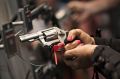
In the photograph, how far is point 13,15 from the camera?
1091mm

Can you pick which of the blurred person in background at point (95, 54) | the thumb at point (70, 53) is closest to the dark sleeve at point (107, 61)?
the blurred person in background at point (95, 54)

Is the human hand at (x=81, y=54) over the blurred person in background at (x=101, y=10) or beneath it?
beneath

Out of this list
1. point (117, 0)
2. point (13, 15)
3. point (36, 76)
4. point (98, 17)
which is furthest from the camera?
point (36, 76)

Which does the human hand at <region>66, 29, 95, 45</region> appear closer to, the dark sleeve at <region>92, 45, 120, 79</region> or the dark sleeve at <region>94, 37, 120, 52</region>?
the dark sleeve at <region>94, 37, 120, 52</region>

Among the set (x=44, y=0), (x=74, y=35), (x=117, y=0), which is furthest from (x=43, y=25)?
(x=117, y=0)

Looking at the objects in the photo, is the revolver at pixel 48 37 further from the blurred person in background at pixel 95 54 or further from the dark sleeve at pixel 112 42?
the dark sleeve at pixel 112 42

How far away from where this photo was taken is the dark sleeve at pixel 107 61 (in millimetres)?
763

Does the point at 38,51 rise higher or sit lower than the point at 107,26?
lower

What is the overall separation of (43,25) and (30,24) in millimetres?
188

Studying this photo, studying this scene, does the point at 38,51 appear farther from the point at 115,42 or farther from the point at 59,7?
the point at 115,42

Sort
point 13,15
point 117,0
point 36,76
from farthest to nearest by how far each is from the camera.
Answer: point 36,76 < point 13,15 < point 117,0

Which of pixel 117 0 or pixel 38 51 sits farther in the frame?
pixel 38 51

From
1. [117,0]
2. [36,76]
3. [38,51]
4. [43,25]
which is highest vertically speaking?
[117,0]

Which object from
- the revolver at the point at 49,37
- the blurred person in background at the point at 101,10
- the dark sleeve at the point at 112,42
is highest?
the blurred person in background at the point at 101,10
